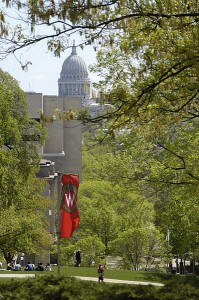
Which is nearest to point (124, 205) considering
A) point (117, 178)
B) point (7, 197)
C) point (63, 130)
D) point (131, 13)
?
point (7, 197)

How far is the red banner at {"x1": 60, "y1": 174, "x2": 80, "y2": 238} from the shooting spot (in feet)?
88.0

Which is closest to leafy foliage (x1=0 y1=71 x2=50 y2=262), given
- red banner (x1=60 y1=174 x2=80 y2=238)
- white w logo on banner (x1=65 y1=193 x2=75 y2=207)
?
red banner (x1=60 y1=174 x2=80 y2=238)

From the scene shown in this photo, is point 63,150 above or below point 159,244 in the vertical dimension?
above

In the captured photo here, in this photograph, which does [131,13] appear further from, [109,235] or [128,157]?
[109,235]

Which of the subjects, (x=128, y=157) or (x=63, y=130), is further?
(x=63, y=130)

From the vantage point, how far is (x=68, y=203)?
27031 mm

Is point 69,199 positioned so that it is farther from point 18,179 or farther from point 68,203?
point 18,179

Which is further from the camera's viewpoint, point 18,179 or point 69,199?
point 18,179

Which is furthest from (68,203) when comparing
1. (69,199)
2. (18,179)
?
(18,179)

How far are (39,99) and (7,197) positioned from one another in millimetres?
50918

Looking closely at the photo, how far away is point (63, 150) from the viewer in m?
102

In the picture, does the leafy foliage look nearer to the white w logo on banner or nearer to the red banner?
the red banner

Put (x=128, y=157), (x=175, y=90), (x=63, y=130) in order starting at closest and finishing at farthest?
(x=175, y=90) → (x=128, y=157) → (x=63, y=130)

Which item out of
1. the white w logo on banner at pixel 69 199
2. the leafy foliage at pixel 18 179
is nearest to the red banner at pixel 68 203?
the white w logo on banner at pixel 69 199
